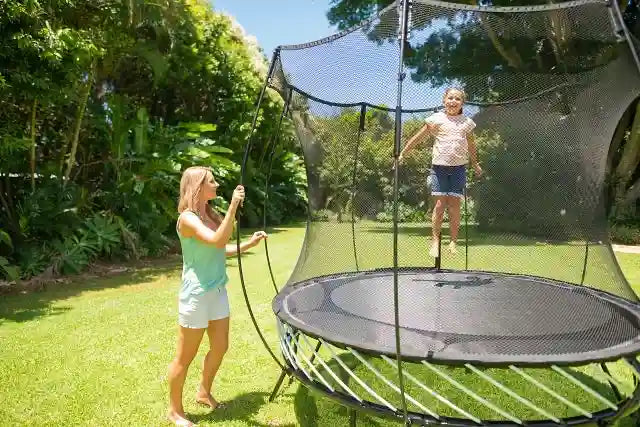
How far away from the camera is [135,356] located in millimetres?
3033

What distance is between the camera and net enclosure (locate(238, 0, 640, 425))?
1.88 m

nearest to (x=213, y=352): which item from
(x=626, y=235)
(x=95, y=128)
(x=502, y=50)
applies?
(x=502, y=50)

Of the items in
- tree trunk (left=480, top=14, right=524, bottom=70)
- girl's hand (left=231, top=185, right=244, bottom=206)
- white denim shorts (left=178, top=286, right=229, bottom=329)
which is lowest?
white denim shorts (left=178, top=286, right=229, bottom=329)

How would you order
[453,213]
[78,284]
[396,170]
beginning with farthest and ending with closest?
[78,284]
[453,213]
[396,170]

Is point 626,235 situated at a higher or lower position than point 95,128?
lower

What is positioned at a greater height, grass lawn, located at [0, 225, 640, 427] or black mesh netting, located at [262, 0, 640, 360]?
black mesh netting, located at [262, 0, 640, 360]

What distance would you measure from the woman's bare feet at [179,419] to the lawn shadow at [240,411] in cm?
8

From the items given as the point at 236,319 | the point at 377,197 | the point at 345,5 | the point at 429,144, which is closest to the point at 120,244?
the point at 236,319

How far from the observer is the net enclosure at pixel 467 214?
1876 millimetres

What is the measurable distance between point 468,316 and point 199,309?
1.18m

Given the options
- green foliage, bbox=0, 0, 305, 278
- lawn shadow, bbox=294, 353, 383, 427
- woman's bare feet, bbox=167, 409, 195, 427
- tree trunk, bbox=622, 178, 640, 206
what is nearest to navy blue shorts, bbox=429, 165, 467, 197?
lawn shadow, bbox=294, 353, 383, 427

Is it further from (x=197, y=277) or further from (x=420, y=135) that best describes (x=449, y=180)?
(x=197, y=277)

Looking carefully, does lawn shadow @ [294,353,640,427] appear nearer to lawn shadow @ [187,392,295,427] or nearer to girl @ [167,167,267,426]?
lawn shadow @ [187,392,295,427]

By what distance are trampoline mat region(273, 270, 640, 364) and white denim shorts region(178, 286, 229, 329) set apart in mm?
266
